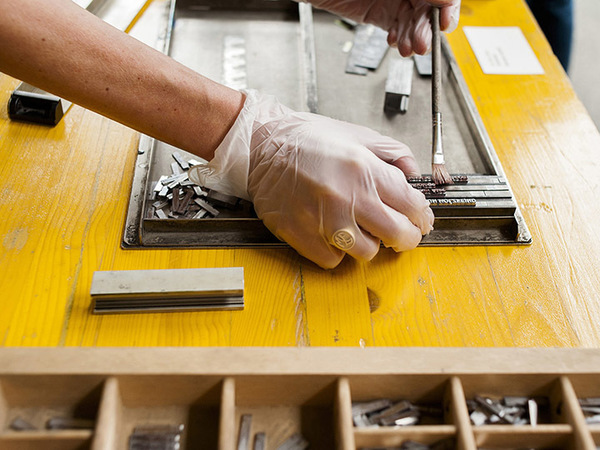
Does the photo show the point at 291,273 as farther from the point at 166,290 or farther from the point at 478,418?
the point at 478,418

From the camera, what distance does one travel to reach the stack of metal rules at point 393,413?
1.15m

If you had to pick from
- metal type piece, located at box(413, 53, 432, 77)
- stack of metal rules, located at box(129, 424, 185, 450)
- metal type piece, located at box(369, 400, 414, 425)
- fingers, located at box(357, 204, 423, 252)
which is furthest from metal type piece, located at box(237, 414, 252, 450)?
metal type piece, located at box(413, 53, 432, 77)

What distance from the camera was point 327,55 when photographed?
7.13 ft

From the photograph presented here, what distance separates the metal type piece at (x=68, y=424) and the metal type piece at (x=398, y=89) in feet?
4.42

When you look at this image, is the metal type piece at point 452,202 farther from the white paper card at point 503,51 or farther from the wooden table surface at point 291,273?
the white paper card at point 503,51

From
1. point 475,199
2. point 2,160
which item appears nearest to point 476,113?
point 475,199

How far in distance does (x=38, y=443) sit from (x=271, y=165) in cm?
80

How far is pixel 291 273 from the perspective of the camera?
55.9 inches

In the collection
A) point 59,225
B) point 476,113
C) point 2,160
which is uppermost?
point 476,113

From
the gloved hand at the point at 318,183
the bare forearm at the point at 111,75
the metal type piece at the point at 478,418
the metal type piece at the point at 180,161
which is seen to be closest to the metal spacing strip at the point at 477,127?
the gloved hand at the point at 318,183

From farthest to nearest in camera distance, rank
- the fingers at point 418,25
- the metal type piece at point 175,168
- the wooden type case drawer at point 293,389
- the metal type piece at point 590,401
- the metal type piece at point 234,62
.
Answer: the metal type piece at point 234,62 → the fingers at point 418,25 → the metal type piece at point 175,168 → the metal type piece at point 590,401 → the wooden type case drawer at point 293,389

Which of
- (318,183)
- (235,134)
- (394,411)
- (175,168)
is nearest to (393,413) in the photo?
(394,411)

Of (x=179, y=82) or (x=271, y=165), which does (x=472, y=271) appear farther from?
(x=179, y=82)

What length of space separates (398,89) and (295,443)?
123cm
